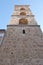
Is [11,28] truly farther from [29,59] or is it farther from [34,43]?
[29,59]

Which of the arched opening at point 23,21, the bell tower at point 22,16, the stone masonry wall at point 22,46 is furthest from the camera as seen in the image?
the arched opening at point 23,21

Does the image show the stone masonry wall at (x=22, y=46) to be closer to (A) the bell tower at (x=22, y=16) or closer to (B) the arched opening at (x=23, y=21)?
(A) the bell tower at (x=22, y=16)

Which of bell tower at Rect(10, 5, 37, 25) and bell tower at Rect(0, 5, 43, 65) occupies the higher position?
bell tower at Rect(10, 5, 37, 25)

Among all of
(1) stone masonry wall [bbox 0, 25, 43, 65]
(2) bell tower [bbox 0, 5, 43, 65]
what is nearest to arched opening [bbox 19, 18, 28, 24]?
(2) bell tower [bbox 0, 5, 43, 65]

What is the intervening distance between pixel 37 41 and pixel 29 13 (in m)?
5.27

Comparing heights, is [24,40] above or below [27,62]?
above

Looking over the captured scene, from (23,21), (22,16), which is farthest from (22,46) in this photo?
(22,16)

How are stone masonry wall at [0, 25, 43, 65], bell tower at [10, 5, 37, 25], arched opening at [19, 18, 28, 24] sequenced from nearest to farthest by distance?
stone masonry wall at [0, 25, 43, 65], bell tower at [10, 5, 37, 25], arched opening at [19, 18, 28, 24]

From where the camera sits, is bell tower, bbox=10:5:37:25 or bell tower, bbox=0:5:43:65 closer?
bell tower, bbox=0:5:43:65

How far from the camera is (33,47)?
1446cm

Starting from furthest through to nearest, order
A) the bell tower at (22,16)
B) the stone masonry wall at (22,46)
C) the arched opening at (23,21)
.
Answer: the arched opening at (23,21), the bell tower at (22,16), the stone masonry wall at (22,46)

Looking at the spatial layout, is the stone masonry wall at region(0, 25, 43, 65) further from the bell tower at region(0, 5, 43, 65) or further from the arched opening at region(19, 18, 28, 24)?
the arched opening at region(19, 18, 28, 24)

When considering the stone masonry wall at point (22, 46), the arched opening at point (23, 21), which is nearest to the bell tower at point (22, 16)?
the arched opening at point (23, 21)

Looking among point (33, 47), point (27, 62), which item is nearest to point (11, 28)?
point (33, 47)
